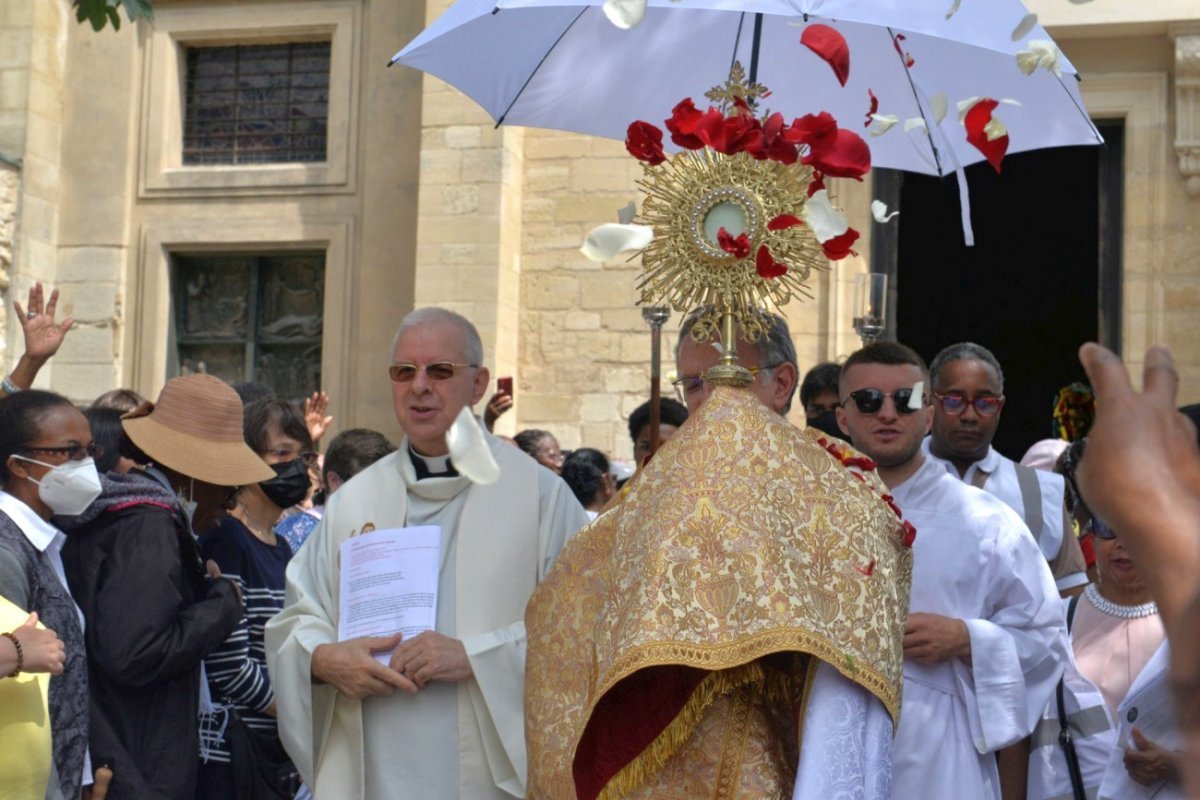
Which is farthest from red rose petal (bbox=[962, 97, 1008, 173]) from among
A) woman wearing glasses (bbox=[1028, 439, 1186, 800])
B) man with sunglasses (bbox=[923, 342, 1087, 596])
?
man with sunglasses (bbox=[923, 342, 1087, 596])

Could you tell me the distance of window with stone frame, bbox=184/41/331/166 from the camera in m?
12.6

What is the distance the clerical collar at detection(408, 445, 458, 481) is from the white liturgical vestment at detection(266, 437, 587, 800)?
0.29 feet

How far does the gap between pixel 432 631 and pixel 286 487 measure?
5.33ft

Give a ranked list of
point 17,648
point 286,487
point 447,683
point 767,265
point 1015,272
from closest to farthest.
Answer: point 767,265
point 17,648
point 447,683
point 286,487
point 1015,272

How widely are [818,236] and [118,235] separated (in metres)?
10.2

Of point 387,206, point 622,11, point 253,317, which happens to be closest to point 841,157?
point 622,11

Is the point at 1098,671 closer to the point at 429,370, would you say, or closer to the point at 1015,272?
the point at 429,370

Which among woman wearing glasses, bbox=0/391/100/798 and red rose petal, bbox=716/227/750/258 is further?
woman wearing glasses, bbox=0/391/100/798

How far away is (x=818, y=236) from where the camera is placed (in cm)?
327

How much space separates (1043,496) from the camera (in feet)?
18.0

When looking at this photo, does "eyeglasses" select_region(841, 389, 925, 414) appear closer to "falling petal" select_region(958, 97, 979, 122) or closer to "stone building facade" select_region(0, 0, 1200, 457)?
"falling petal" select_region(958, 97, 979, 122)

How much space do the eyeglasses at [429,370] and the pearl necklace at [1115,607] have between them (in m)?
2.12

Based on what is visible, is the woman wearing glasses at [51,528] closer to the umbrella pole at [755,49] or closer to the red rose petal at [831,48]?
the umbrella pole at [755,49]

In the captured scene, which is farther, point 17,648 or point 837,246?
point 17,648
